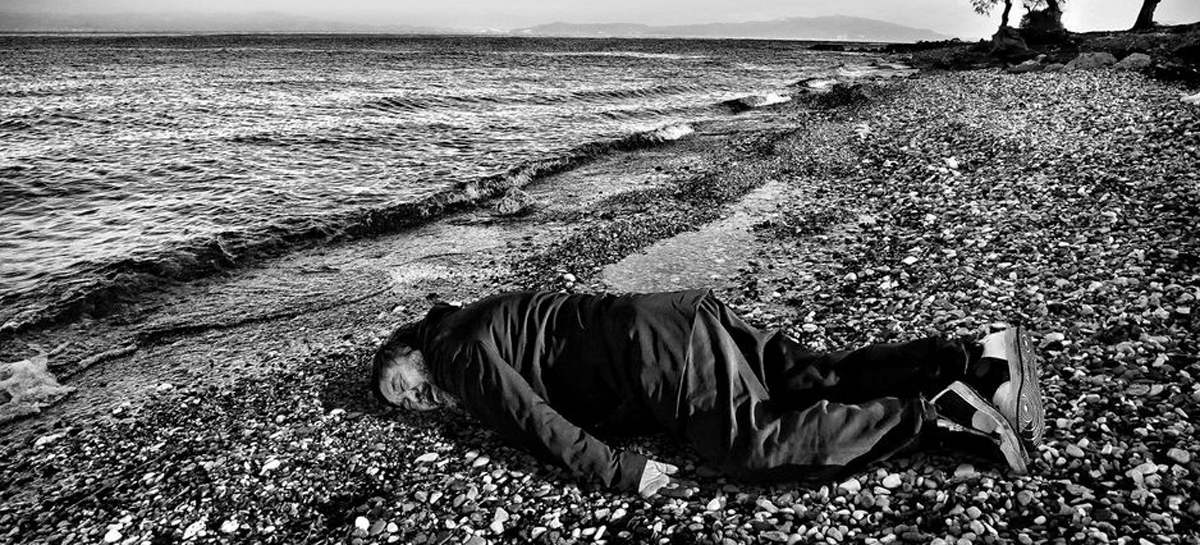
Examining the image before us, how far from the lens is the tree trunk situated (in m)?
65.6

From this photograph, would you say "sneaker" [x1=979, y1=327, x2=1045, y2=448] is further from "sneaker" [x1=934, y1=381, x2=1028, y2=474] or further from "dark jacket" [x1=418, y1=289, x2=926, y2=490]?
"dark jacket" [x1=418, y1=289, x2=926, y2=490]

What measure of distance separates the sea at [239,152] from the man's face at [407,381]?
23.8 feet

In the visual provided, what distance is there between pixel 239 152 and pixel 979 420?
907 inches

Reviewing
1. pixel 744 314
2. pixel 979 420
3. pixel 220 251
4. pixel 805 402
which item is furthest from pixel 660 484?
pixel 220 251

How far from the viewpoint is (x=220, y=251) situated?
42.7ft

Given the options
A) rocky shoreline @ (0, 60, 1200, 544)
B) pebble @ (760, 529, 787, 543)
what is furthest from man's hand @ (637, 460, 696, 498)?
pebble @ (760, 529, 787, 543)

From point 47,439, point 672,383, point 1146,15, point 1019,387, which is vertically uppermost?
point 1146,15

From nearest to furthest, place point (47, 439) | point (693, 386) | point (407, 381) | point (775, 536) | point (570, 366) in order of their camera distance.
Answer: point (775, 536) → point (693, 386) → point (570, 366) → point (407, 381) → point (47, 439)

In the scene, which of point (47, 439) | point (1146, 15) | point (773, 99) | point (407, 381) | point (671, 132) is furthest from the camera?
point (1146, 15)

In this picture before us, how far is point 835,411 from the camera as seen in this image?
498cm

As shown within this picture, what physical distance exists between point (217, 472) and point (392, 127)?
907 inches

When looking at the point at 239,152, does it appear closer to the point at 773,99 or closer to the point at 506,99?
the point at 506,99

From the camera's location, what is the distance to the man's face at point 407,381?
19.9ft

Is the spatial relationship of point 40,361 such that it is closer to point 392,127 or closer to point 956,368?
point 956,368
